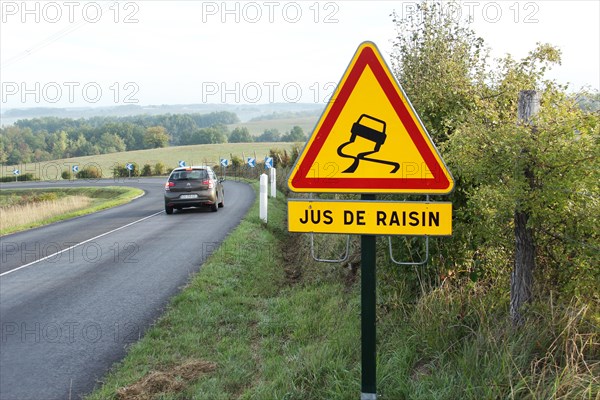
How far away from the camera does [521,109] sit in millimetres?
3982

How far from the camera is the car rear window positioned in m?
18.8

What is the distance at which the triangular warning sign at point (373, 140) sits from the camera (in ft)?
9.95

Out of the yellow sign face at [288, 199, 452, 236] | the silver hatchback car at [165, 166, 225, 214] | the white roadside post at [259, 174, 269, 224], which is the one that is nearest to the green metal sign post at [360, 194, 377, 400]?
the yellow sign face at [288, 199, 452, 236]

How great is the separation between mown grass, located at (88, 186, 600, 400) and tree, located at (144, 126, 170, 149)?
103098 mm

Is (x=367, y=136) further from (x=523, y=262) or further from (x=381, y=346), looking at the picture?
(x=381, y=346)

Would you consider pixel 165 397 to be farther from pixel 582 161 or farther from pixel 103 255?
pixel 103 255

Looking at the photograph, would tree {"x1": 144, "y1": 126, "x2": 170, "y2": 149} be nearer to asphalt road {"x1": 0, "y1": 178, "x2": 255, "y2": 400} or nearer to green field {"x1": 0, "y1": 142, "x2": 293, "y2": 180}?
green field {"x1": 0, "y1": 142, "x2": 293, "y2": 180}

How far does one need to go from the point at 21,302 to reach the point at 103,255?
11.5 ft

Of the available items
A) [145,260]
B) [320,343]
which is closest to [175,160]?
[145,260]

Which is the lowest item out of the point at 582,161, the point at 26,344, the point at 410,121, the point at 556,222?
the point at 26,344

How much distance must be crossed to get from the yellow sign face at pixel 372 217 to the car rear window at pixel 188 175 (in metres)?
16.1

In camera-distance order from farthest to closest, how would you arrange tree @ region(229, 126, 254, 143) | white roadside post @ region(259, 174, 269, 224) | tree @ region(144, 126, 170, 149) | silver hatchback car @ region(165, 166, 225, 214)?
tree @ region(229, 126, 254, 143)
tree @ region(144, 126, 170, 149)
silver hatchback car @ region(165, 166, 225, 214)
white roadside post @ region(259, 174, 269, 224)

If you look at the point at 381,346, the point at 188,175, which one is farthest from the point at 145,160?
the point at 381,346

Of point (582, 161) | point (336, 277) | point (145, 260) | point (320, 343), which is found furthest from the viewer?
point (145, 260)
